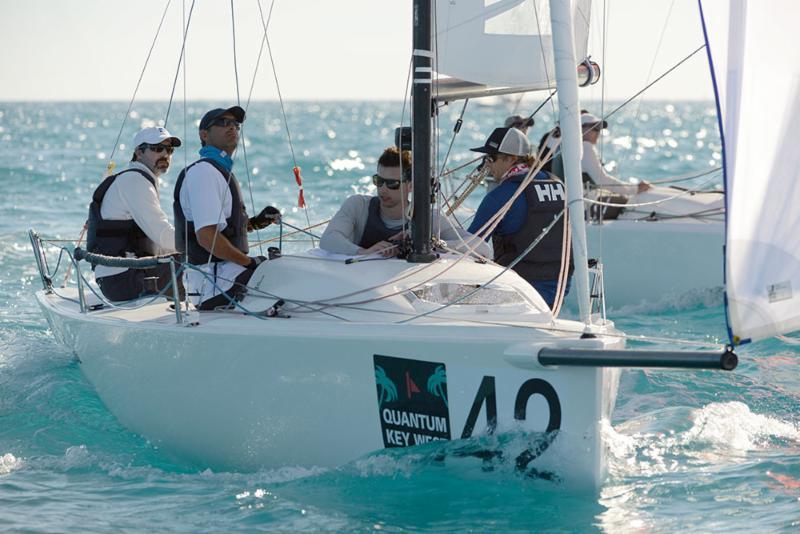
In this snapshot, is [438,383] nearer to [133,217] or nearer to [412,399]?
[412,399]

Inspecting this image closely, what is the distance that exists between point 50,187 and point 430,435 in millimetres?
16288

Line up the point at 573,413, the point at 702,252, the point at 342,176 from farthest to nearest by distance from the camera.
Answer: the point at 342,176 → the point at 702,252 → the point at 573,413

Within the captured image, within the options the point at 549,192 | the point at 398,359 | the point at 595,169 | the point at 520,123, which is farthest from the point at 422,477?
the point at 595,169

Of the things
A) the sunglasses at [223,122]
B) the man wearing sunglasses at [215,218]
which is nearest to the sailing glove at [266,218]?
the man wearing sunglasses at [215,218]

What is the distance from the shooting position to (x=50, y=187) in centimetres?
1953

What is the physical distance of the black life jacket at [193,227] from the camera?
17.1 ft

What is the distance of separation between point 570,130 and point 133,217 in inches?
107

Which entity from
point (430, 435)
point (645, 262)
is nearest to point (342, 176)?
point (645, 262)

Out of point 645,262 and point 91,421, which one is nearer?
point 91,421

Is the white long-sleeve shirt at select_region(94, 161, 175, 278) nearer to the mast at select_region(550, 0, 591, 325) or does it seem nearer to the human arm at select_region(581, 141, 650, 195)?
the mast at select_region(550, 0, 591, 325)

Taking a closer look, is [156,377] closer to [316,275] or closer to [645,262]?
[316,275]

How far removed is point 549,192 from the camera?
6055 mm

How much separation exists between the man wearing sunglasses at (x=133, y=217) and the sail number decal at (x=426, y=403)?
193 centimetres

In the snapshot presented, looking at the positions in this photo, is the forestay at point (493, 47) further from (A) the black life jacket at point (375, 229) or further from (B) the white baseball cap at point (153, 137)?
(B) the white baseball cap at point (153, 137)
